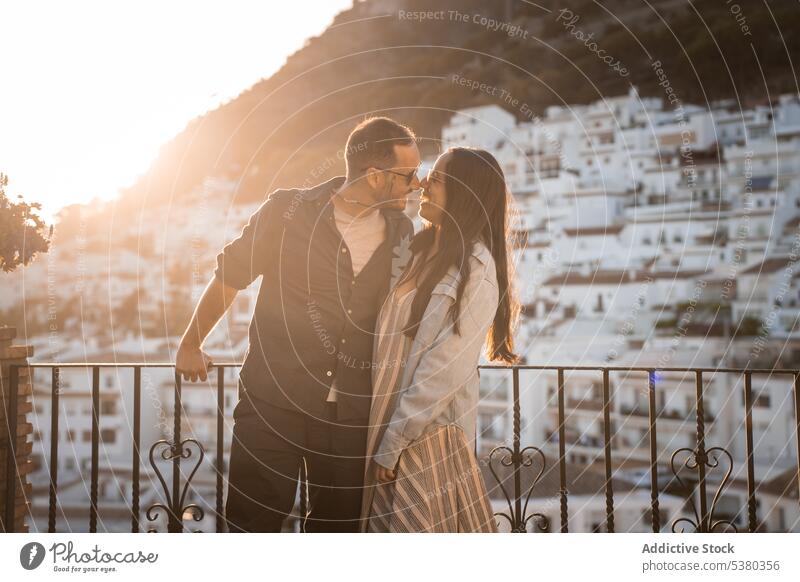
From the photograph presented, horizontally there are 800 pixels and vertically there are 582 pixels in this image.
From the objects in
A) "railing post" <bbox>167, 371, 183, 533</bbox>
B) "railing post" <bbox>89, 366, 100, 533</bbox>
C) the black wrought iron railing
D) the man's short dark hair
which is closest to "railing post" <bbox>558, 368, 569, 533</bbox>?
the black wrought iron railing

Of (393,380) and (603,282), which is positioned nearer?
(393,380)

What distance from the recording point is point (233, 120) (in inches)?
329

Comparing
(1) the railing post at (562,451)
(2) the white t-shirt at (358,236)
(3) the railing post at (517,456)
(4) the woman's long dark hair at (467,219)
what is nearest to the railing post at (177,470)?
(2) the white t-shirt at (358,236)

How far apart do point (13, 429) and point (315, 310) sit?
1440 millimetres

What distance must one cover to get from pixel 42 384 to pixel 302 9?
933 inches

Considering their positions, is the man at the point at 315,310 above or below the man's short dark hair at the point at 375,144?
below

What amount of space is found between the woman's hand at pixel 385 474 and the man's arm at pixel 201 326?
651 millimetres

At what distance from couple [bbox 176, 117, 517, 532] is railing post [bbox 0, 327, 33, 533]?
0.96 m

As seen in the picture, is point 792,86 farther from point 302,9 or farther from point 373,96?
point 302,9

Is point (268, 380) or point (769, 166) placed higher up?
point (769, 166)

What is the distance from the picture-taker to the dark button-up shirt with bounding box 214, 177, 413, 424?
2.23m

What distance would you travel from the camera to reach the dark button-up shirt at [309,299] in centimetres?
223

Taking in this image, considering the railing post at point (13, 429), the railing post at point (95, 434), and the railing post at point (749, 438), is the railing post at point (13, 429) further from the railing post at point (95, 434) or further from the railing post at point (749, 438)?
the railing post at point (749, 438)
